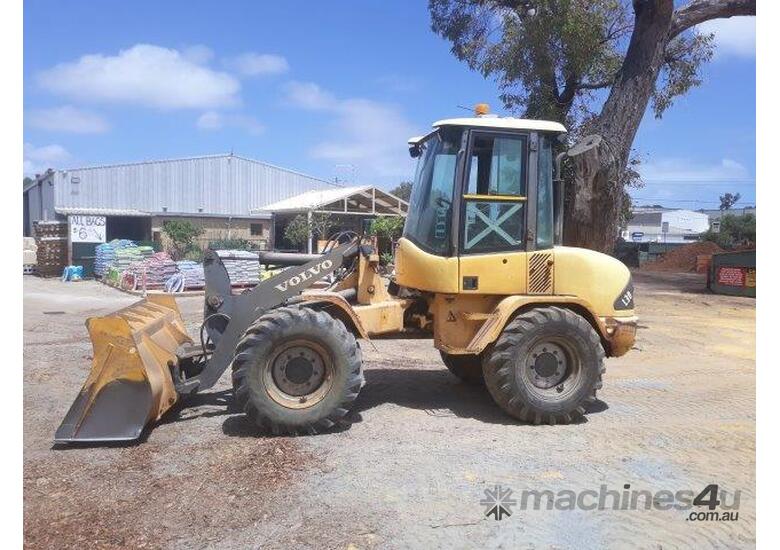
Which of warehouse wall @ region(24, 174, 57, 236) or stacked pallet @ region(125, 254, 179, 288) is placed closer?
stacked pallet @ region(125, 254, 179, 288)

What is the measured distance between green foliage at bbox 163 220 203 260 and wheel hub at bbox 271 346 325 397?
27.7 m

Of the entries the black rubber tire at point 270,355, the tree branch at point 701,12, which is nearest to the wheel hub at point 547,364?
the black rubber tire at point 270,355

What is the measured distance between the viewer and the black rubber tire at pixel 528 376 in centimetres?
625

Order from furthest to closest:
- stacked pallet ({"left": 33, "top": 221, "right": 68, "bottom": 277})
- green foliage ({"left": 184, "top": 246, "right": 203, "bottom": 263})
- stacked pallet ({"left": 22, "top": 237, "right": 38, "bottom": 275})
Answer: green foliage ({"left": 184, "top": 246, "right": 203, "bottom": 263}), stacked pallet ({"left": 22, "top": 237, "right": 38, "bottom": 275}), stacked pallet ({"left": 33, "top": 221, "right": 68, "bottom": 277})

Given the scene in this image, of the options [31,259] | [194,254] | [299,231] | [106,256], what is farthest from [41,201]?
[299,231]

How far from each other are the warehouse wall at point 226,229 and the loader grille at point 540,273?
29.0 meters

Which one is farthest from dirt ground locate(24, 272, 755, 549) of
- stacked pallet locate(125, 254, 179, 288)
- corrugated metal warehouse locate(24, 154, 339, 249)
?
corrugated metal warehouse locate(24, 154, 339, 249)

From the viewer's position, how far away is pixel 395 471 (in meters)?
5.08

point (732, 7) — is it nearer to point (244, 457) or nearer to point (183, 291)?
point (244, 457)

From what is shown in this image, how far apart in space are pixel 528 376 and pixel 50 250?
85.4 feet

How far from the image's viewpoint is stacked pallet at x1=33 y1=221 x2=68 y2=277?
27.3 meters

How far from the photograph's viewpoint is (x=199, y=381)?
621 centimetres

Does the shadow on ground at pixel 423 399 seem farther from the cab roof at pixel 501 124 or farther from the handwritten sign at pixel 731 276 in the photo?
the handwritten sign at pixel 731 276

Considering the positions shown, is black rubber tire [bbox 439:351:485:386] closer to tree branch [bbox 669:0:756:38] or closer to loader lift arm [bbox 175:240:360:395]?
loader lift arm [bbox 175:240:360:395]
